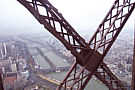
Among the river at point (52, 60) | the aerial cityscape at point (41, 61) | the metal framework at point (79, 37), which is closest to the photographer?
the metal framework at point (79, 37)

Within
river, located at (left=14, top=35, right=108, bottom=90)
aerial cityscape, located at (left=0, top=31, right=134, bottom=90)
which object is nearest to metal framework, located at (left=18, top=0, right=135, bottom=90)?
aerial cityscape, located at (left=0, top=31, right=134, bottom=90)

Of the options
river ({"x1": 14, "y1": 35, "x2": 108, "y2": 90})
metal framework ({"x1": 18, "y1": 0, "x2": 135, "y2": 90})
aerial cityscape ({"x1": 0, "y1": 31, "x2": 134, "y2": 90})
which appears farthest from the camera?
river ({"x1": 14, "y1": 35, "x2": 108, "y2": 90})

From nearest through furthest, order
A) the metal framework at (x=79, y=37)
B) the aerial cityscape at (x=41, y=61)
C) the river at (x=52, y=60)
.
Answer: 1. the metal framework at (x=79, y=37)
2. the aerial cityscape at (x=41, y=61)
3. the river at (x=52, y=60)

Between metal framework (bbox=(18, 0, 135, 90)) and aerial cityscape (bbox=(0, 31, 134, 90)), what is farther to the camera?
aerial cityscape (bbox=(0, 31, 134, 90))

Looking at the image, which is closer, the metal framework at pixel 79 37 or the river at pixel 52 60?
the metal framework at pixel 79 37

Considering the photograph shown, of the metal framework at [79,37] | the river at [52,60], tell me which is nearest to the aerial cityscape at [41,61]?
the river at [52,60]

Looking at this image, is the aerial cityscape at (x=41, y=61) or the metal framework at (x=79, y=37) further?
the aerial cityscape at (x=41, y=61)

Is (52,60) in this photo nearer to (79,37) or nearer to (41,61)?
(41,61)

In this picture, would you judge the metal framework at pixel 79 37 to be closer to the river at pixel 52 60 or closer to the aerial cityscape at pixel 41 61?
the aerial cityscape at pixel 41 61

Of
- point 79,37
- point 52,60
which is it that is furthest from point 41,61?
point 79,37

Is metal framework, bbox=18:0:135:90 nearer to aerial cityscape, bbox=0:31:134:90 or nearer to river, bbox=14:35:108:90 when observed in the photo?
aerial cityscape, bbox=0:31:134:90

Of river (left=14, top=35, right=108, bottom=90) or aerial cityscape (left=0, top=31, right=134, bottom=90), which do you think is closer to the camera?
aerial cityscape (left=0, top=31, right=134, bottom=90)

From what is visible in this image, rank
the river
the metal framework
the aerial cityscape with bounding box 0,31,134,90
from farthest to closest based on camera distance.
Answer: the river
the aerial cityscape with bounding box 0,31,134,90
the metal framework
